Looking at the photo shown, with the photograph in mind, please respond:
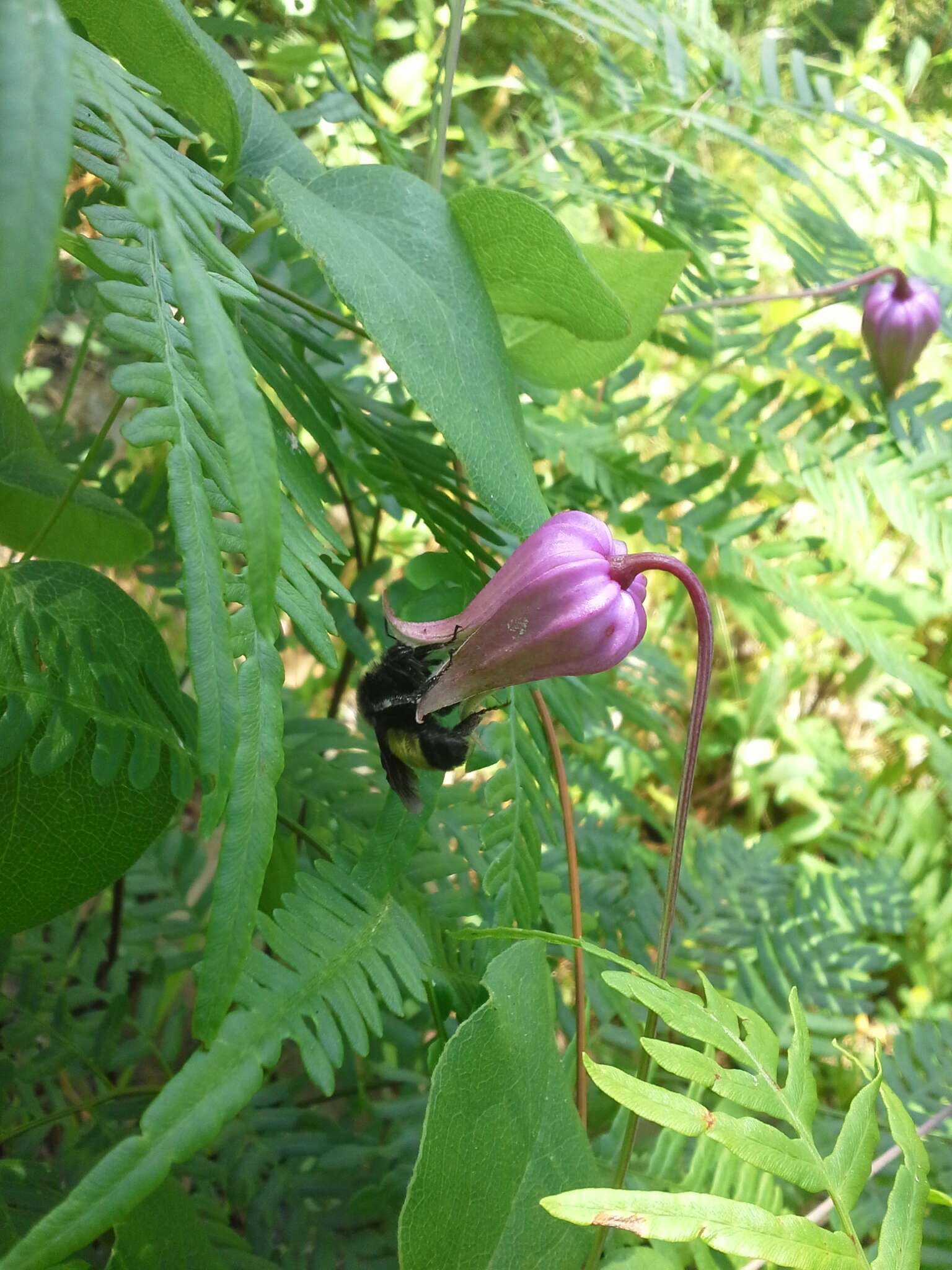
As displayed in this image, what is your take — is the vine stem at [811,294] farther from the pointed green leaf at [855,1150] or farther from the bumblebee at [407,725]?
the pointed green leaf at [855,1150]

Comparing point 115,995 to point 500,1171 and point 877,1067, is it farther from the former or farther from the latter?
point 877,1067

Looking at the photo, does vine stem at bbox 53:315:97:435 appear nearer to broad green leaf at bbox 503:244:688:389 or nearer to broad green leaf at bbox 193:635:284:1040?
broad green leaf at bbox 503:244:688:389

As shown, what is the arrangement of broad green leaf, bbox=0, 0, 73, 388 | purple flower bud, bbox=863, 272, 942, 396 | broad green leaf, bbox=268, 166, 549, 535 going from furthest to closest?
purple flower bud, bbox=863, 272, 942, 396
broad green leaf, bbox=268, 166, 549, 535
broad green leaf, bbox=0, 0, 73, 388

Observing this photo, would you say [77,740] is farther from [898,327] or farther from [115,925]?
[898,327]

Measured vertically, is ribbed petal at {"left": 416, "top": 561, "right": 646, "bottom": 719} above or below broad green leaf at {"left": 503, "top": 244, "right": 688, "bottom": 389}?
below

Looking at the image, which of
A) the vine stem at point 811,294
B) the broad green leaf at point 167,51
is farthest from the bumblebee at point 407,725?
the vine stem at point 811,294

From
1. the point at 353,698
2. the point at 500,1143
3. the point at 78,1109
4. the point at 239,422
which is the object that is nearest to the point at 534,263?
the point at 239,422

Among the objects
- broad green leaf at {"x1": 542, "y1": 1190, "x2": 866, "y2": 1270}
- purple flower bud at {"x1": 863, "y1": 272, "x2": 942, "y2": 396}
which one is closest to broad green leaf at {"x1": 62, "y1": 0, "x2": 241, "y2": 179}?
broad green leaf at {"x1": 542, "y1": 1190, "x2": 866, "y2": 1270}
